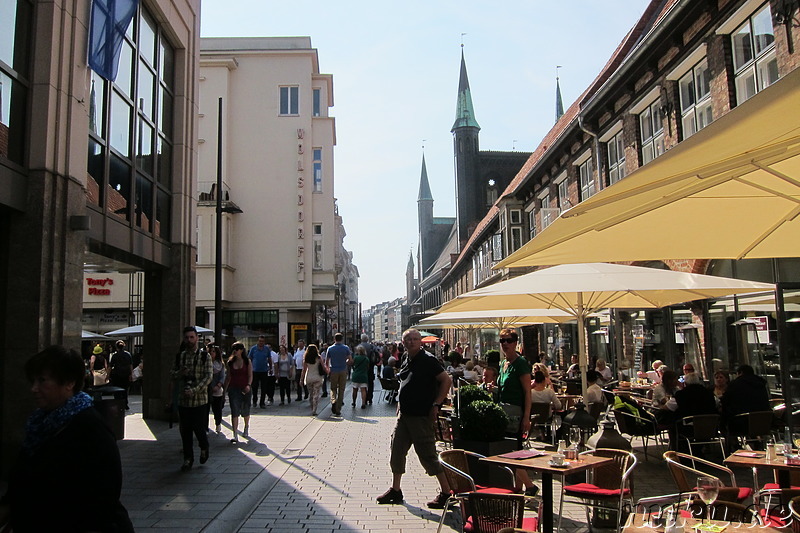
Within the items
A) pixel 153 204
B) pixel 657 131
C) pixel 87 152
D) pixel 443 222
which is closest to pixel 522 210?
pixel 657 131

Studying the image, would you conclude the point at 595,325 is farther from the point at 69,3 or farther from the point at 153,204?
the point at 69,3

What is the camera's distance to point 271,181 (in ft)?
107

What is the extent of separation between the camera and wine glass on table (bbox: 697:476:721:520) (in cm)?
403

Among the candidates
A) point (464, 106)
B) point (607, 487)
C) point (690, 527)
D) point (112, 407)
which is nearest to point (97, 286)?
point (112, 407)

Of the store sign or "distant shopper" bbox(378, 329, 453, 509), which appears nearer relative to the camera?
"distant shopper" bbox(378, 329, 453, 509)

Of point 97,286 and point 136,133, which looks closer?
point 136,133

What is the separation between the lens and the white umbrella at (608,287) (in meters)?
8.38

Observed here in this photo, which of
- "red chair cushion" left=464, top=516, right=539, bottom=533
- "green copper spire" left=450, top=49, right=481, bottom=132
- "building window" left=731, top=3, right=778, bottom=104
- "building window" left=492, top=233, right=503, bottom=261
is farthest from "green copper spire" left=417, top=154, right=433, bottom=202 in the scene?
"red chair cushion" left=464, top=516, right=539, bottom=533

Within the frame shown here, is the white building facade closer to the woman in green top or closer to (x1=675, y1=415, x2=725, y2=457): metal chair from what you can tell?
the woman in green top

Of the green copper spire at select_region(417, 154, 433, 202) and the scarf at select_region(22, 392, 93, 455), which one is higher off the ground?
the green copper spire at select_region(417, 154, 433, 202)

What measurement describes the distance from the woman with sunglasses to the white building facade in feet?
81.3

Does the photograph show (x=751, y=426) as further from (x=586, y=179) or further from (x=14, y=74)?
(x=586, y=179)

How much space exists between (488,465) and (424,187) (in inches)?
4567

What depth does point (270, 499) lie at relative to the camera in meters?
7.31
